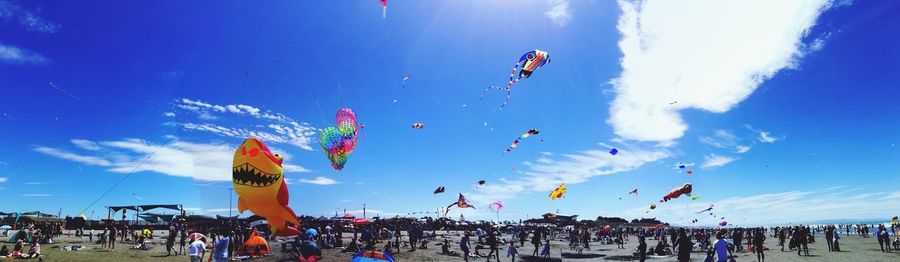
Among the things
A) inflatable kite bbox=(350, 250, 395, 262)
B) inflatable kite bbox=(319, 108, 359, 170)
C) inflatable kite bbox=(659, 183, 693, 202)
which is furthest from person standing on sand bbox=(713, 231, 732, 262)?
inflatable kite bbox=(659, 183, 693, 202)

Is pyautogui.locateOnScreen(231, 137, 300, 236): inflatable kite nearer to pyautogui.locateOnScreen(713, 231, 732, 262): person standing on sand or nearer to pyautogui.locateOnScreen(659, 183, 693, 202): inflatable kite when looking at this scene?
pyautogui.locateOnScreen(713, 231, 732, 262): person standing on sand

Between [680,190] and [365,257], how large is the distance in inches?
1245

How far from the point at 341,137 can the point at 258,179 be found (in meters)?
4.63

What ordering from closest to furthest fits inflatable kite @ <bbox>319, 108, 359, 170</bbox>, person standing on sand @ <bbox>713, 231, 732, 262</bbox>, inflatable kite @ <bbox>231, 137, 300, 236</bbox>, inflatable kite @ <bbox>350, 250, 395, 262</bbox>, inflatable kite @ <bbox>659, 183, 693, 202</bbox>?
inflatable kite @ <bbox>350, 250, 395, 262</bbox>, inflatable kite @ <bbox>231, 137, 300, 236</bbox>, person standing on sand @ <bbox>713, 231, 732, 262</bbox>, inflatable kite @ <bbox>319, 108, 359, 170</bbox>, inflatable kite @ <bbox>659, 183, 693, 202</bbox>

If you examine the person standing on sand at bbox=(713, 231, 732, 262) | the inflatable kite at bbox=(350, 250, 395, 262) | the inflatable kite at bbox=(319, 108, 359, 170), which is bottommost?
the person standing on sand at bbox=(713, 231, 732, 262)

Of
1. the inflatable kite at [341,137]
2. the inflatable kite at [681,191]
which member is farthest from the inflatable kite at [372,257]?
the inflatable kite at [681,191]

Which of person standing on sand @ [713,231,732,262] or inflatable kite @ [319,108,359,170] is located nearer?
person standing on sand @ [713,231,732,262]

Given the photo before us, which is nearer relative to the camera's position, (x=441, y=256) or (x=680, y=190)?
(x=441, y=256)

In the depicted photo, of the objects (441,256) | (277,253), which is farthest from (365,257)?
(441,256)

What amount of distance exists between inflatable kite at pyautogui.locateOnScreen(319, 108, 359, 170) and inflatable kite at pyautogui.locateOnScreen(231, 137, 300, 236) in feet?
11.1

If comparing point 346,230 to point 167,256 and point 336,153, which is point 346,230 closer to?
point 167,256

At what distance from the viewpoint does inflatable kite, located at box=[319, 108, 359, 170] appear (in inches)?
653

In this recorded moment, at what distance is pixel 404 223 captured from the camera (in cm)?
6488

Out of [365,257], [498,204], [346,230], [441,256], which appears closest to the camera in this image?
[365,257]
